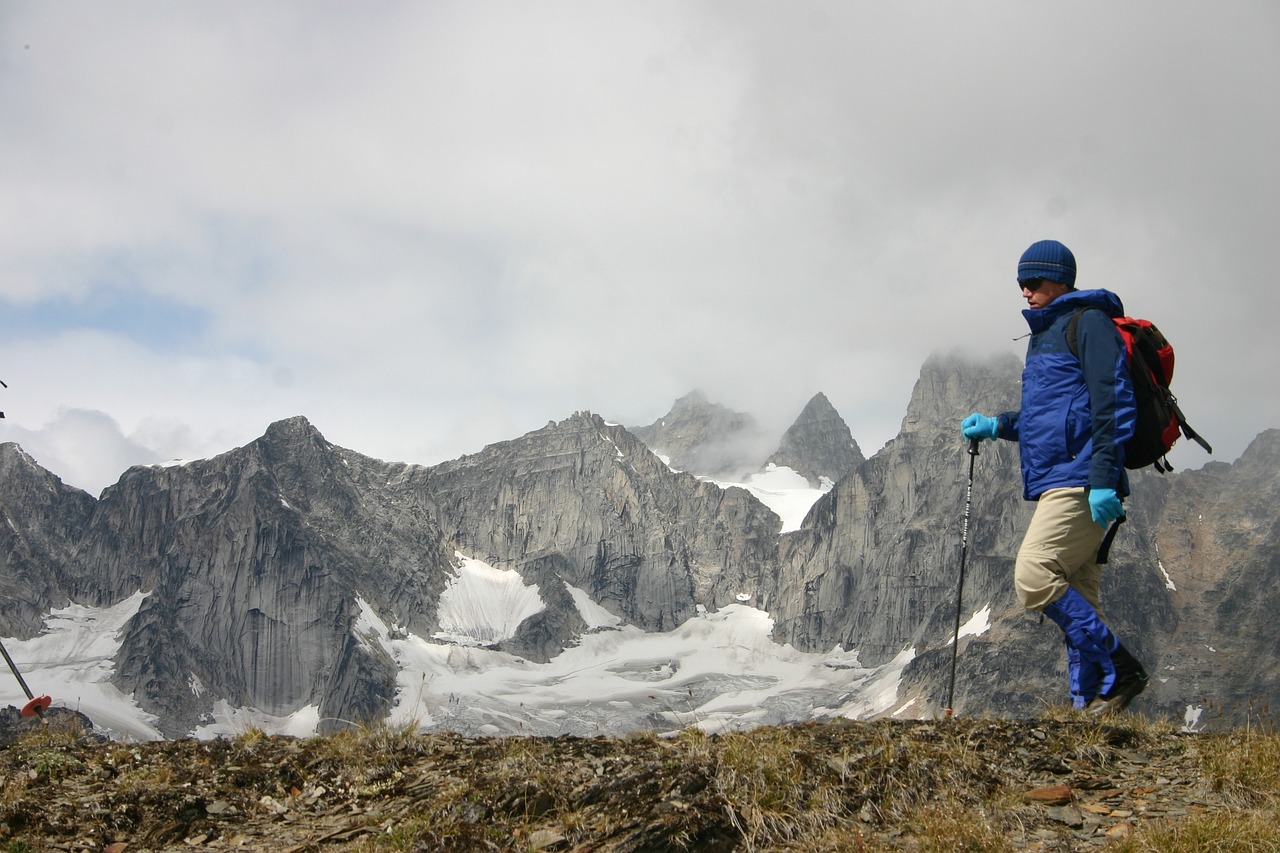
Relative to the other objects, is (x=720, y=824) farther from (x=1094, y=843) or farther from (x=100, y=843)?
(x=100, y=843)

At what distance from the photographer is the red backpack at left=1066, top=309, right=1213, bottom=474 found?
10.1 meters

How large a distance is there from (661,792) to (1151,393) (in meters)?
5.91

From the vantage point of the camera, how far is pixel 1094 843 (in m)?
7.18

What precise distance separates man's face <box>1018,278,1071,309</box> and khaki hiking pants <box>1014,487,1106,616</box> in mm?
2107

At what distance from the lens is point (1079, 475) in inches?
403

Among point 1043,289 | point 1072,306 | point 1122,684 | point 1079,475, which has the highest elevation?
point 1043,289

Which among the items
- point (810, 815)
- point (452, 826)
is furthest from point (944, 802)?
point (452, 826)

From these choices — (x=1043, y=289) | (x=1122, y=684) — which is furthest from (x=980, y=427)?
(x=1122, y=684)

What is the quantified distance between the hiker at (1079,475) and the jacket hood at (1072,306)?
1cm

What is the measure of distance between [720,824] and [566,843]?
1.05 metres

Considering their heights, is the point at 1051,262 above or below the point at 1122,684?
above

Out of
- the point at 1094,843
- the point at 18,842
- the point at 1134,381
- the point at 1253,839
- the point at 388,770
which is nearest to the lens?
the point at 1253,839

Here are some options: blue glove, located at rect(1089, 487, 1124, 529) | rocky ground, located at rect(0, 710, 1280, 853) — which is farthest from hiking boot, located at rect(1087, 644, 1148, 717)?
blue glove, located at rect(1089, 487, 1124, 529)

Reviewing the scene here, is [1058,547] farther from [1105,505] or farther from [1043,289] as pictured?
[1043,289]
